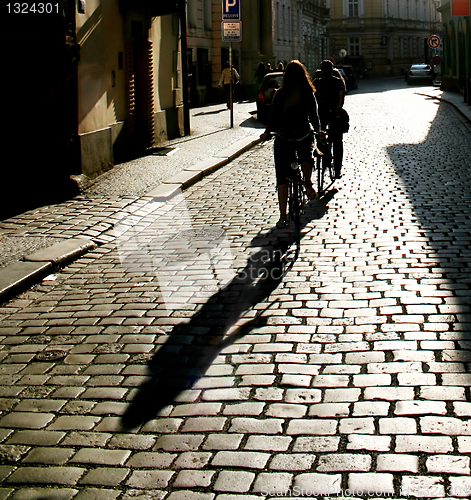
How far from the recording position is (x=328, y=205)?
1052cm

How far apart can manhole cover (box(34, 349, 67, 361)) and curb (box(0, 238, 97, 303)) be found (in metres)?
1.48

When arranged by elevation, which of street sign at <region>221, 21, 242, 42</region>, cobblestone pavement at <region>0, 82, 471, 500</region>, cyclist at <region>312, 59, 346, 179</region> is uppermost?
street sign at <region>221, 21, 242, 42</region>

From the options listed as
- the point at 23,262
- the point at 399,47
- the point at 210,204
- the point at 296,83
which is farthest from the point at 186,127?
the point at 399,47

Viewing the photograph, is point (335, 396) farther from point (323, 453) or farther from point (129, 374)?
point (129, 374)

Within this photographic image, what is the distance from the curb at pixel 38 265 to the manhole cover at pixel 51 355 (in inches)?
58.4

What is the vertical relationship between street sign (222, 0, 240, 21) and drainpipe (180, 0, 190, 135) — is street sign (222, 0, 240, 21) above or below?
above

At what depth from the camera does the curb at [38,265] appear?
275 inches

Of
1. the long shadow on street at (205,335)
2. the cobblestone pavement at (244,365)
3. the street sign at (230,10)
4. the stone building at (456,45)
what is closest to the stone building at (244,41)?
the stone building at (456,45)

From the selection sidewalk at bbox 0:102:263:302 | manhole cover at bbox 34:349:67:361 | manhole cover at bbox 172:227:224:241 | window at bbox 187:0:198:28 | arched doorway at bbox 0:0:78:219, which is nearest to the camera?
manhole cover at bbox 34:349:67:361

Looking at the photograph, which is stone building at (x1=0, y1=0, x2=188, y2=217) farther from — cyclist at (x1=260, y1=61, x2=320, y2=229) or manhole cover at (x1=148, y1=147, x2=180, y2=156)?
cyclist at (x1=260, y1=61, x2=320, y2=229)

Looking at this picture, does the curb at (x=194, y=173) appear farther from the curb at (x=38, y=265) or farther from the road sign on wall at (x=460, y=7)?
the road sign on wall at (x=460, y=7)

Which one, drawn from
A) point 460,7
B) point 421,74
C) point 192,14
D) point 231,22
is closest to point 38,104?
point 231,22

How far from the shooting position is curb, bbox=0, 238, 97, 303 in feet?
22.9

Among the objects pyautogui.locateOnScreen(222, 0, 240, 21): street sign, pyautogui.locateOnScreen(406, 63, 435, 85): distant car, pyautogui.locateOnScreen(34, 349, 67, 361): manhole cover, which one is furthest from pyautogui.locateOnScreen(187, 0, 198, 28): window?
pyautogui.locateOnScreen(34, 349, 67, 361): manhole cover
